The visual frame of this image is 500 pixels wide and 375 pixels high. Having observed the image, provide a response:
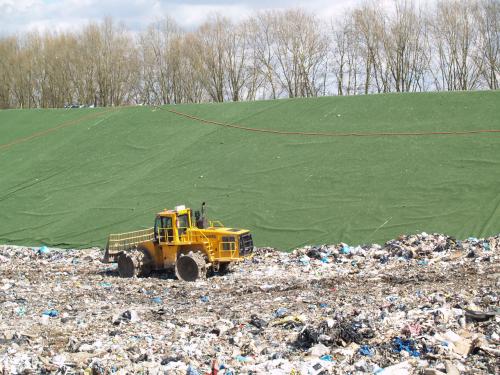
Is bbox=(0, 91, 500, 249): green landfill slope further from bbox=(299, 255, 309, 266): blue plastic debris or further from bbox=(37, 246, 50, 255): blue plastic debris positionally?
bbox=(299, 255, 309, 266): blue plastic debris

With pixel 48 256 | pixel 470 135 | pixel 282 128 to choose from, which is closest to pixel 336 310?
pixel 48 256

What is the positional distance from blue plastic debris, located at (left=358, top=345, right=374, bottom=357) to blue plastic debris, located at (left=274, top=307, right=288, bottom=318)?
1952mm

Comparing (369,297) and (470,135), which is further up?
(470,135)

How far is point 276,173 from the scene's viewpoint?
19984mm

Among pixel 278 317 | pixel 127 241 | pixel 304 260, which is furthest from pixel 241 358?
pixel 127 241

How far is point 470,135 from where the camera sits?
20.2m

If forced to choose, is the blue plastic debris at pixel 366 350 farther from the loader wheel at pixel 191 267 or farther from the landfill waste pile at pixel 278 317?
the loader wheel at pixel 191 267

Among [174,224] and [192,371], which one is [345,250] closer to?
[174,224]

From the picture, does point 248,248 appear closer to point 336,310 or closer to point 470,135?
point 336,310

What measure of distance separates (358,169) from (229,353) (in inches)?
486

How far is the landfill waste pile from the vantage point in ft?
23.5

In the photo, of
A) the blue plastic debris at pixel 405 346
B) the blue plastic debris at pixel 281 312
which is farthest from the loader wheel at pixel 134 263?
the blue plastic debris at pixel 405 346

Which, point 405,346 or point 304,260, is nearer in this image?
point 405,346

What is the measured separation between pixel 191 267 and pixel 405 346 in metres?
6.51
